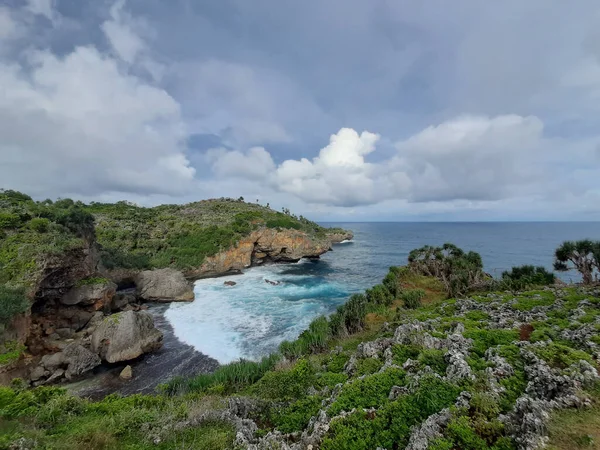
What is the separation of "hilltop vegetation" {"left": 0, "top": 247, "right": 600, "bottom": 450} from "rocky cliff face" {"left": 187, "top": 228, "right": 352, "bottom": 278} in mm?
38005

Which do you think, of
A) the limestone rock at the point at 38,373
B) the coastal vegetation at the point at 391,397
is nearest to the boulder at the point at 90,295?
the coastal vegetation at the point at 391,397

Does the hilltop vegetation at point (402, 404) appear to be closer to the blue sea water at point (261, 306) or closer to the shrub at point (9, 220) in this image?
the blue sea water at point (261, 306)

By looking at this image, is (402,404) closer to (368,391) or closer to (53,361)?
(368,391)

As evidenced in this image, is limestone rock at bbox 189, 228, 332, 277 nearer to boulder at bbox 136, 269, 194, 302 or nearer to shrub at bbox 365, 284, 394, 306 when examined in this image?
boulder at bbox 136, 269, 194, 302

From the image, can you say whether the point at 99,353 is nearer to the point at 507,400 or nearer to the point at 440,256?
the point at 507,400

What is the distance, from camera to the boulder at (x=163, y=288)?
35281 mm

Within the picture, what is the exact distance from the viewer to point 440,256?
116 feet

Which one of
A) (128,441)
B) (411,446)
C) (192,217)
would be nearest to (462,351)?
(411,446)

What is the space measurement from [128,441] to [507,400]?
10500 millimetres

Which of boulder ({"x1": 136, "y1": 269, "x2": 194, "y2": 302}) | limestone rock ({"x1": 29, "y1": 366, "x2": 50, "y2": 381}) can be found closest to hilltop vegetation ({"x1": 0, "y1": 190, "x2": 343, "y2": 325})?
limestone rock ({"x1": 29, "y1": 366, "x2": 50, "y2": 381})

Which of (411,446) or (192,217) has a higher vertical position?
(192,217)

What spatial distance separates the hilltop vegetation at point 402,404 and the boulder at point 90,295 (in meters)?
19.4

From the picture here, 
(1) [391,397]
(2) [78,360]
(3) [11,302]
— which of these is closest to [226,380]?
(1) [391,397]

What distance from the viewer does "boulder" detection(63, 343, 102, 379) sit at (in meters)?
18.5
